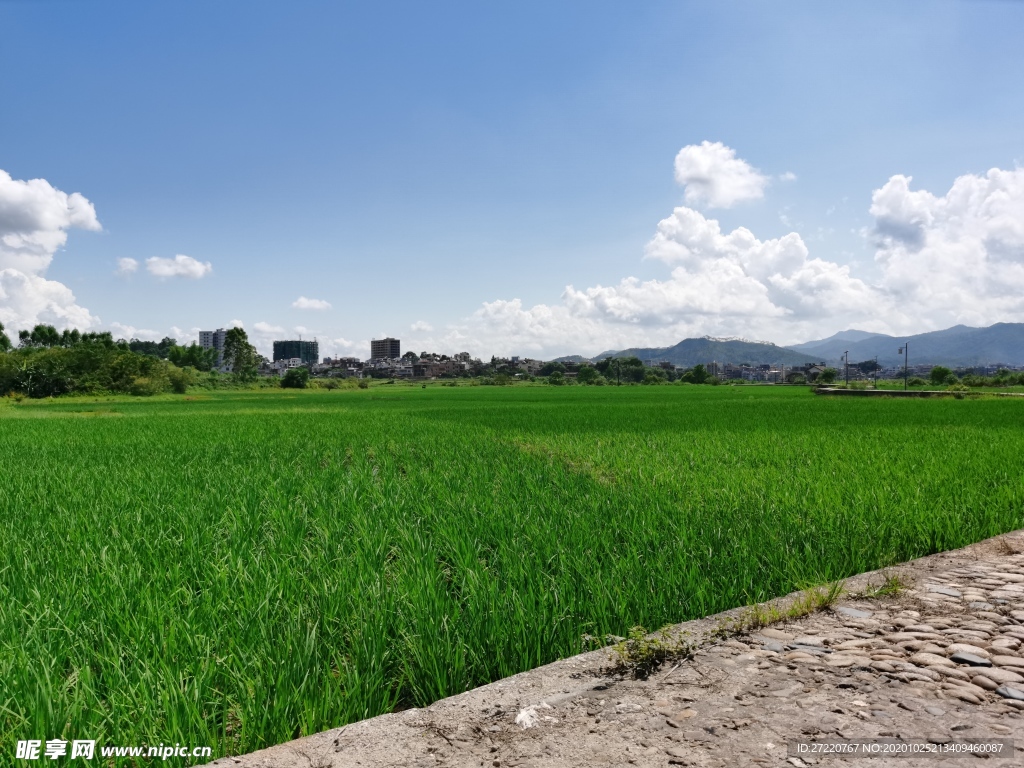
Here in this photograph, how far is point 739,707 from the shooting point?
2762 mm

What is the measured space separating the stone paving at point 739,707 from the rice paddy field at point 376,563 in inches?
12.9

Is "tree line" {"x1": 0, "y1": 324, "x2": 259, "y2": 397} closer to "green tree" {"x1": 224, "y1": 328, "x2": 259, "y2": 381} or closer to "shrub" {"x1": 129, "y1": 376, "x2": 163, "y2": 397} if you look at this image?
"shrub" {"x1": 129, "y1": 376, "x2": 163, "y2": 397}

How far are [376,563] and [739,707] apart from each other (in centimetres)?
293

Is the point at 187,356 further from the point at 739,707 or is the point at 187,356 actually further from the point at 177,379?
the point at 739,707

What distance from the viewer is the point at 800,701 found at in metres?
2.80

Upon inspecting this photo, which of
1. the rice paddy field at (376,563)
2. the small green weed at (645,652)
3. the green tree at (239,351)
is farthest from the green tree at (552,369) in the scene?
the small green weed at (645,652)

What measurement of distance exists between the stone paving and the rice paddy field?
1.07 feet

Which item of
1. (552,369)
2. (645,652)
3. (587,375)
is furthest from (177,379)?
Answer: (552,369)

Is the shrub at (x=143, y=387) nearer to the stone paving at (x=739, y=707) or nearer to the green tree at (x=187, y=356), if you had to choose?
the green tree at (x=187, y=356)

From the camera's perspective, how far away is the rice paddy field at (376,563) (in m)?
2.81

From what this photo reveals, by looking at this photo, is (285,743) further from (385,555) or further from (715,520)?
(715,520)

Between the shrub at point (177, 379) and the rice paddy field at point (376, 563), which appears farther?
the shrub at point (177, 379)

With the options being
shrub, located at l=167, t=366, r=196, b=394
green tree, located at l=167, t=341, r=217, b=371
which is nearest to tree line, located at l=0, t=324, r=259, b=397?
shrub, located at l=167, t=366, r=196, b=394

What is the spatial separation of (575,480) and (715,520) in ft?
9.24
